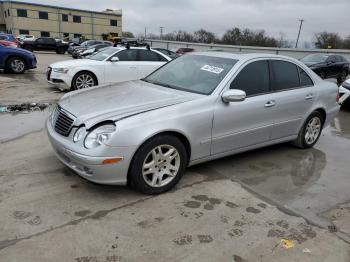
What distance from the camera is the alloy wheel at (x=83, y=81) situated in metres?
10.3

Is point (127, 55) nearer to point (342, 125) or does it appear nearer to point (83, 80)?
point (83, 80)

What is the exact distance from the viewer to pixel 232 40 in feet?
246

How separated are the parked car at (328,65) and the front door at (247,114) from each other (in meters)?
13.8

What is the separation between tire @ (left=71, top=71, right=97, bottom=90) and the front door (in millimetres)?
6505

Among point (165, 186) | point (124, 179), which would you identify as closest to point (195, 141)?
point (165, 186)

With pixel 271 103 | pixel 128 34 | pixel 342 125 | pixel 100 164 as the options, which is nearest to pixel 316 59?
pixel 342 125

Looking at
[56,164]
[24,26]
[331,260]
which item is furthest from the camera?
[24,26]

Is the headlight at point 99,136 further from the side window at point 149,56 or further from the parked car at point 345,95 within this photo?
the parked car at point 345,95

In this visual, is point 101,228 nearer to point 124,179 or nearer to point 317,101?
point 124,179

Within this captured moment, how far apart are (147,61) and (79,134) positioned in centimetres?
786

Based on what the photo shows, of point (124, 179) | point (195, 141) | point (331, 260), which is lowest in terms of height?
point (331, 260)

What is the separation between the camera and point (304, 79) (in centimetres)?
564

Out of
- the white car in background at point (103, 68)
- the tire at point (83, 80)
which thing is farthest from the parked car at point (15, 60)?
the tire at point (83, 80)

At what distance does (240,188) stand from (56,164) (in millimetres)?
2388
